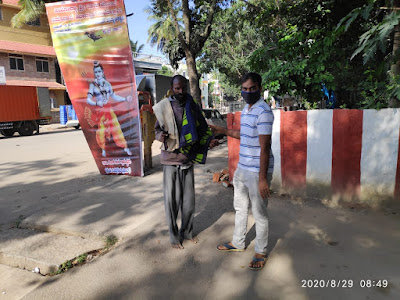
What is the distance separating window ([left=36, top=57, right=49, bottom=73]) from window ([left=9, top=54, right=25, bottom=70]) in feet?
4.36

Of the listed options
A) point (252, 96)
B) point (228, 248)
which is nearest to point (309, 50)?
point (252, 96)

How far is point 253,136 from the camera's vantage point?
264 centimetres

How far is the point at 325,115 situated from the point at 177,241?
254cm

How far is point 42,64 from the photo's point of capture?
25.9m

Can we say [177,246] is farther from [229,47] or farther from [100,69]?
[229,47]

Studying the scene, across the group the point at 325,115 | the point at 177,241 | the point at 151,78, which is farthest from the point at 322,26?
the point at 151,78

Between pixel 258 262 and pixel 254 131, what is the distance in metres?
1.15

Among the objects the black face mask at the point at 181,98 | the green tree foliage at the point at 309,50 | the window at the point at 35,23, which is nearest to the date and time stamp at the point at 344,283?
the black face mask at the point at 181,98

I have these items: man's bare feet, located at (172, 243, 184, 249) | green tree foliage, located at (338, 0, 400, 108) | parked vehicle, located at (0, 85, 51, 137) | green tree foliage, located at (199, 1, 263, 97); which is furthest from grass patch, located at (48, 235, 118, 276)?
green tree foliage, located at (199, 1, 263, 97)

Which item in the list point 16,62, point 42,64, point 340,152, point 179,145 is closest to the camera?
point 179,145

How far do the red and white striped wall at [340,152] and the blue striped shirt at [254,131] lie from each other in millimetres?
1770

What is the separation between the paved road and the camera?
2424 mm

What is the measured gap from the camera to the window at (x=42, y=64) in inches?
1007

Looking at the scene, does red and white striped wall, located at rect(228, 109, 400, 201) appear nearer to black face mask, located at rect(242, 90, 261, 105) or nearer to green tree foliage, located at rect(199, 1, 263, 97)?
black face mask, located at rect(242, 90, 261, 105)
